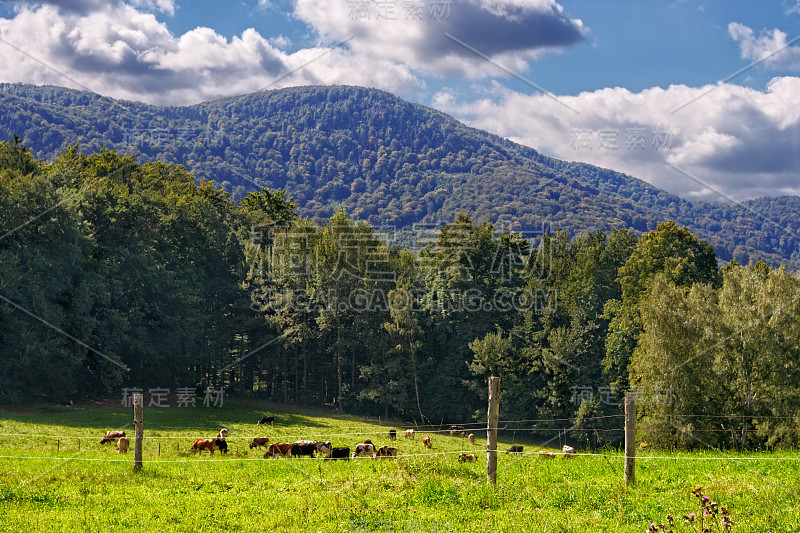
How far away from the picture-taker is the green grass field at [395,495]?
944cm

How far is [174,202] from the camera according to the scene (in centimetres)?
6016

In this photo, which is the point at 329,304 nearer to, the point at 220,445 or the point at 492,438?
the point at 220,445

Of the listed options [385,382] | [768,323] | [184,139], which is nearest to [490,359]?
[385,382]

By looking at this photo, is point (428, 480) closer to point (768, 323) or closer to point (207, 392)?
point (768, 323)

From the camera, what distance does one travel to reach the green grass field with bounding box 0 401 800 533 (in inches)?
372

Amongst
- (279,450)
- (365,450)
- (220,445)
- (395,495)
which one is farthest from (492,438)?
(220,445)

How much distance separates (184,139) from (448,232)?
30.7m

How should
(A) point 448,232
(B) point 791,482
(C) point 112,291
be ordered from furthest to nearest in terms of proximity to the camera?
(A) point 448,232, (C) point 112,291, (B) point 791,482

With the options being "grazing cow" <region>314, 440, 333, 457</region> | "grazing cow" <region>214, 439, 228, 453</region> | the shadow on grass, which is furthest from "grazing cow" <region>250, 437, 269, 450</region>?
the shadow on grass

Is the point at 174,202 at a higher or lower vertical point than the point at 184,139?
lower

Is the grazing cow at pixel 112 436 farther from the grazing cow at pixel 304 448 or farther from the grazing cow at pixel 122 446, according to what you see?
the grazing cow at pixel 304 448

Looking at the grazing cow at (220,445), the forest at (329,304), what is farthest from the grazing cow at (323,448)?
the forest at (329,304)

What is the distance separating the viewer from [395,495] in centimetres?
1083

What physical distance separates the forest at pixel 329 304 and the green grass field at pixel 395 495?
86.4ft
